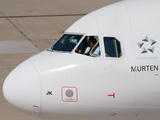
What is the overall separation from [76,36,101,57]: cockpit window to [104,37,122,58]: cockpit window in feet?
0.70

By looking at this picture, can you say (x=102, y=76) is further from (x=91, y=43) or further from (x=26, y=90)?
(x=26, y=90)

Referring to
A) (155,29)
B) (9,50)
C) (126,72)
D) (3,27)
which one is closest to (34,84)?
(126,72)

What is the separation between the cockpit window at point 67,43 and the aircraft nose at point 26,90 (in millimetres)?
900

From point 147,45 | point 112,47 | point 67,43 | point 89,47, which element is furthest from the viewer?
point 67,43

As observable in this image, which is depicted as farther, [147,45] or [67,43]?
[67,43]

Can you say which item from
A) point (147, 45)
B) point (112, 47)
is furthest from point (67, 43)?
point (147, 45)

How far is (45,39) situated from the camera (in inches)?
816

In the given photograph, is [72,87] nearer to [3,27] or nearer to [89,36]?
[89,36]

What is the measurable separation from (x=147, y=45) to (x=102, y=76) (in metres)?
1.34

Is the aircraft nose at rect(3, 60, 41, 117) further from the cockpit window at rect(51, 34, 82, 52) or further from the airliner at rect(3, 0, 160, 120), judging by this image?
the cockpit window at rect(51, 34, 82, 52)

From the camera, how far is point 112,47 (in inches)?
358

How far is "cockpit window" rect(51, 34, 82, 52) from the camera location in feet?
30.9

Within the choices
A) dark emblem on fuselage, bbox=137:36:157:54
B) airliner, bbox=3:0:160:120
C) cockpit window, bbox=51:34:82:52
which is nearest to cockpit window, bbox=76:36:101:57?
airliner, bbox=3:0:160:120

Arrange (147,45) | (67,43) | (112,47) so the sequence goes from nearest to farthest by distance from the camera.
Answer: (147,45), (112,47), (67,43)
